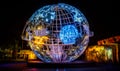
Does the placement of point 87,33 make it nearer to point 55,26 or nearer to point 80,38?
point 80,38

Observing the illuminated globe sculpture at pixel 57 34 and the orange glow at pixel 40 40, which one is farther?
the orange glow at pixel 40 40

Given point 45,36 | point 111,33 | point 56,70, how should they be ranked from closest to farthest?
1. point 56,70
2. point 45,36
3. point 111,33

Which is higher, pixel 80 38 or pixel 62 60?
pixel 80 38

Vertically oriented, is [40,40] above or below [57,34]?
below

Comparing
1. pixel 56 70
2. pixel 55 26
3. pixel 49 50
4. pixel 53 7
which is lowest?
pixel 56 70

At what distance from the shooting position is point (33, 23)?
20.8m

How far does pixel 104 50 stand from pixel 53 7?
1254 centimetres

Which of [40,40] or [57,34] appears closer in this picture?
[57,34]

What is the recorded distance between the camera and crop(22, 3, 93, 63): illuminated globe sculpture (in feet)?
66.1

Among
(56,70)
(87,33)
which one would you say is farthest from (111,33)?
(56,70)

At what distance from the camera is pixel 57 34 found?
66.1 feet

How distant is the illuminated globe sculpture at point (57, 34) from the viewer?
793 inches

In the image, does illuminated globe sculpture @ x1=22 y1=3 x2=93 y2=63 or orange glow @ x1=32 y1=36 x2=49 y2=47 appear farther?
orange glow @ x1=32 y1=36 x2=49 y2=47

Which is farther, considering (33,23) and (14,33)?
(14,33)
